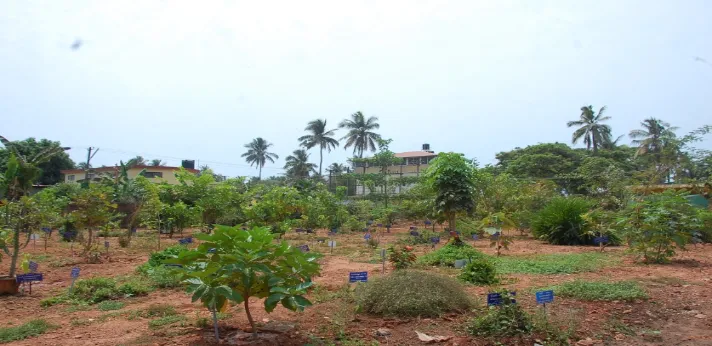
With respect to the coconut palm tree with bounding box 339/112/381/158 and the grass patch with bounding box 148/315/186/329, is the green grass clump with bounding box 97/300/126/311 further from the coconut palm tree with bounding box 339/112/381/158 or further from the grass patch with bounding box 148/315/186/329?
the coconut palm tree with bounding box 339/112/381/158

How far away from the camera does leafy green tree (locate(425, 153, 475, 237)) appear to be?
13.7 metres

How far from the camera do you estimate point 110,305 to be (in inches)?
238

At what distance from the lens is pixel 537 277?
7820 mm

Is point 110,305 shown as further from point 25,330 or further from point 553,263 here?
point 553,263

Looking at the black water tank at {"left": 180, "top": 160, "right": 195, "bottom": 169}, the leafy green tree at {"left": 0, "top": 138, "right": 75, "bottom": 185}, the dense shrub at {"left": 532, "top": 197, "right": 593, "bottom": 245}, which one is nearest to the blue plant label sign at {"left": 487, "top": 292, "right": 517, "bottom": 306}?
the dense shrub at {"left": 532, "top": 197, "right": 593, "bottom": 245}

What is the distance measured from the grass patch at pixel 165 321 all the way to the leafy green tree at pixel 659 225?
8971mm

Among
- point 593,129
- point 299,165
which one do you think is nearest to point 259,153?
point 299,165

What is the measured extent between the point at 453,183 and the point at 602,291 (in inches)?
304

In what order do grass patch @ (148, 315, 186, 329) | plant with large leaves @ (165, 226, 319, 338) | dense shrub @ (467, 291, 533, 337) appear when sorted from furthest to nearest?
grass patch @ (148, 315, 186, 329)
dense shrub @ (467, 291, 533, 337)
plant with large leaves @ (165, 226, 319, 338)

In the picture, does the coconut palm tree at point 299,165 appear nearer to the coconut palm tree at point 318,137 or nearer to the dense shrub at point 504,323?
the coconut palm tree at point 318,137

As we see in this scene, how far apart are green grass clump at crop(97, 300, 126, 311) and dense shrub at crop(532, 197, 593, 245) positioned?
40.0 feet

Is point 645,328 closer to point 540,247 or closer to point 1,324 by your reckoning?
point 1,324

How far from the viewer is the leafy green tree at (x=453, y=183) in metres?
13.7

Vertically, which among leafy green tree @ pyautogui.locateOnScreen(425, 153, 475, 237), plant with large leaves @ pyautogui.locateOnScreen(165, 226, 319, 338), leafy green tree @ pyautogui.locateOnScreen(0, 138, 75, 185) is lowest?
plant with large leaves @ pyautogui.locateOnScreen(165, 226, 319, 338)
